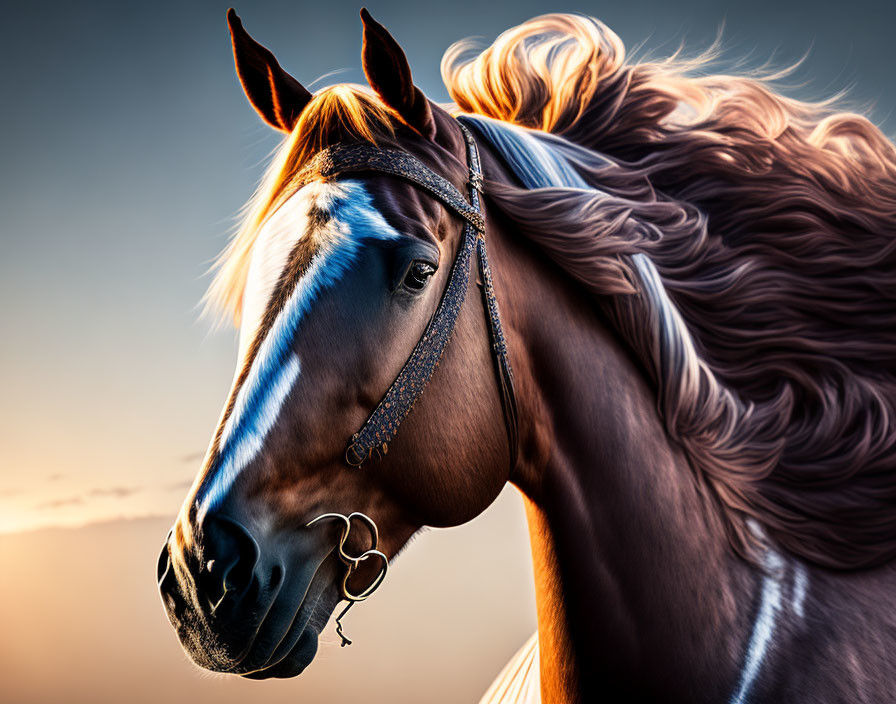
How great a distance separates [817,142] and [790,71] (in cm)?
18

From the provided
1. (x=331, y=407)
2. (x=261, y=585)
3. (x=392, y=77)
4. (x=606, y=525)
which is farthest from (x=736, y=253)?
(x=261, y=585)

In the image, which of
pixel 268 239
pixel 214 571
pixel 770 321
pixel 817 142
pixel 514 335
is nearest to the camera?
pixel 214 571

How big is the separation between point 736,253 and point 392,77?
2.17 feet

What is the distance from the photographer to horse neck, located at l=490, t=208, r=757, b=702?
933mm

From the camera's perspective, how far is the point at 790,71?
4.44ft

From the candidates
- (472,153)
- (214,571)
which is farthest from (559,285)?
(214,571)

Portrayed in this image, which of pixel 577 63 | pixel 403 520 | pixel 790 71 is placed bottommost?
pixel 403 520

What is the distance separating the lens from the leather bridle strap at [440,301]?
888 mm

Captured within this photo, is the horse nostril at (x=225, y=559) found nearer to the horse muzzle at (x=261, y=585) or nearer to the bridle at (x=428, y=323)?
the horse muzzle at (x=261, y=585)

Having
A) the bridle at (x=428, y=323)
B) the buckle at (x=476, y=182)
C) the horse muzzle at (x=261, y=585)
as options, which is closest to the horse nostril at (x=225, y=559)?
the horse muzzle at (x=261, y=585)

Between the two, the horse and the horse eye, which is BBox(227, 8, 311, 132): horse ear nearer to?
the horse

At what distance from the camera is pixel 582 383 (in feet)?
3.37

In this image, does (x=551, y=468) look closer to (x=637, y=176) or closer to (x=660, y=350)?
(x=660, y=350)

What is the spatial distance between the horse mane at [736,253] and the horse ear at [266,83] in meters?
0.32
